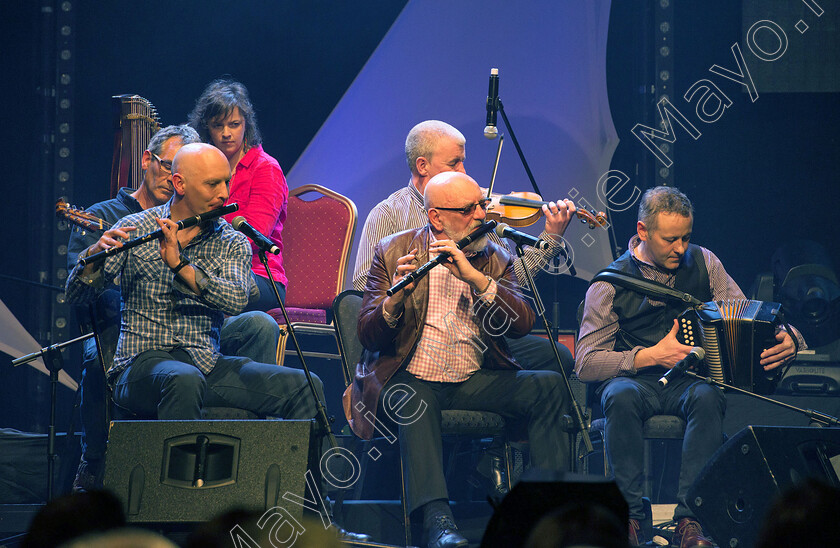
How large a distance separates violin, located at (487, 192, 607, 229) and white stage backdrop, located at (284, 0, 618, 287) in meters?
0.85

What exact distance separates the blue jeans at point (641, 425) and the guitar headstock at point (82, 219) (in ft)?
7.55

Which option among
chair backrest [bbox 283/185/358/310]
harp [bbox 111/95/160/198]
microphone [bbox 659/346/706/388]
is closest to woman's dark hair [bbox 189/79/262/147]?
harp [bbox 111/95/160/198]

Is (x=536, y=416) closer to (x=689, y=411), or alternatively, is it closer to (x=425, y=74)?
(x=689, y=411)

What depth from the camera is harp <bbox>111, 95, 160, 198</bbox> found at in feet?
14.3

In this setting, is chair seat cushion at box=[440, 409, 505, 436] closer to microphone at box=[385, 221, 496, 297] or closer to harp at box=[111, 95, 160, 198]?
microphone at box=[385, 221, 496, 297]

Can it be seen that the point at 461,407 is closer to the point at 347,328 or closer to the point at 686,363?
the point at 347,328

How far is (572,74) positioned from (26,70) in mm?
3087

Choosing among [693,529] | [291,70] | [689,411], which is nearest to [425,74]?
[291,70]

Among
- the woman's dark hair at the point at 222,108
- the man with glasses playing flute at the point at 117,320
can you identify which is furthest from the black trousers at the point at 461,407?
the woman's dark hair at the point at 222,108

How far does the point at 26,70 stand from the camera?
4.96 metres

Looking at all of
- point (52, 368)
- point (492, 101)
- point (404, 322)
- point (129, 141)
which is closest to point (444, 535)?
point (404, 322)

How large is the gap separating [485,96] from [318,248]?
55.6 inches

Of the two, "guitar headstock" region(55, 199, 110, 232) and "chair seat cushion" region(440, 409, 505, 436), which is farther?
"guitar headstock" region(55, 199, 110, 232)

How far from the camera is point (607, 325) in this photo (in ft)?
13.4
